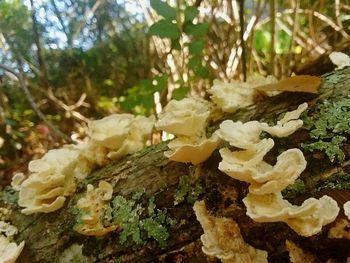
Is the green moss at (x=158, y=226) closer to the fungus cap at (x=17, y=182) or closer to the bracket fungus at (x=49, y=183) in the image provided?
the bracket fungus at (x=49, y=183)

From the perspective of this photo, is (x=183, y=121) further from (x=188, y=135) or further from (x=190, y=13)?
(x=190, y=13)

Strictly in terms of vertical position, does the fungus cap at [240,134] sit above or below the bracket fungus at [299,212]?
above

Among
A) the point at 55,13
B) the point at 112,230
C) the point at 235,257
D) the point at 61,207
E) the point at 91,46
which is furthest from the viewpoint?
the point at 91,46

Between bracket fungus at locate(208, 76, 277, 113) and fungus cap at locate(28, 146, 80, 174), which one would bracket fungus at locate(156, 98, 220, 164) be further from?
fungus cap at locate(28, 146, 80, 174)

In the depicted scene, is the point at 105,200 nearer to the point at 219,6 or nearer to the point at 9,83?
the point at 219,6

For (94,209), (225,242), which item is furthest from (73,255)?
(225,242)

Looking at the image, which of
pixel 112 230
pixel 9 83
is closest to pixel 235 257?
pixel 112 230

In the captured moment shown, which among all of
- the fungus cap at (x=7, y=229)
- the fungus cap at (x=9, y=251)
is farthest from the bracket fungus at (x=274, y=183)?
the fungus cap at (x=7, y=229)
